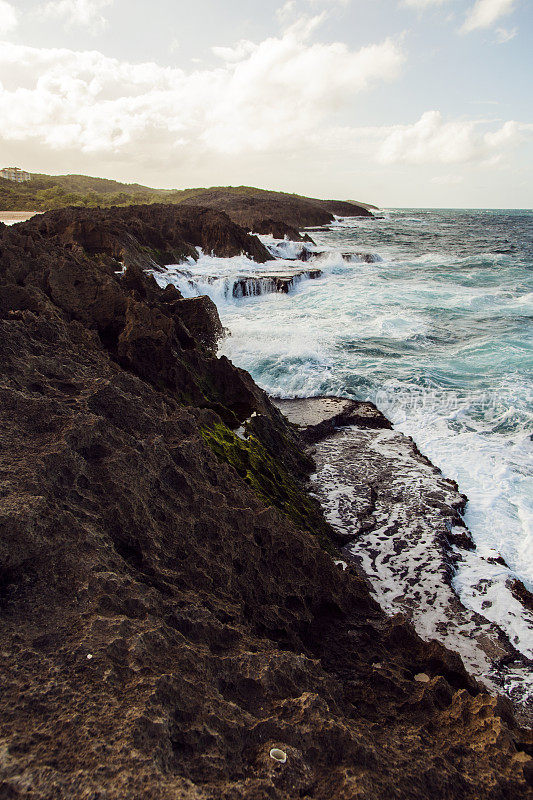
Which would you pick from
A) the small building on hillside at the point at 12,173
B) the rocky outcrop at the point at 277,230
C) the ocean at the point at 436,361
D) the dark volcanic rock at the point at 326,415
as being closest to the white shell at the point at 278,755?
the ocean at the point at 436,361

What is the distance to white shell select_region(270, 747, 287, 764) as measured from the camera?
5.75ft

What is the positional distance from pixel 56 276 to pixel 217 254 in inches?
916

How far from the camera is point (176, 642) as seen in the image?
2.13 meters

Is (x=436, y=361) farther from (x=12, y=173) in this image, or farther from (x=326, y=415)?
(x=12, y=173)

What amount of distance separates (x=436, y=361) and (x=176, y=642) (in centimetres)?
1198

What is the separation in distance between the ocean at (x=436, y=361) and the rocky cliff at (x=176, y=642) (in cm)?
237

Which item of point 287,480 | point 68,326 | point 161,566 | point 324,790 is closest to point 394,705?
point 324,790

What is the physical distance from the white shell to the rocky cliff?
17mm

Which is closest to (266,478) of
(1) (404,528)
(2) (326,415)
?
(1) (404,528)

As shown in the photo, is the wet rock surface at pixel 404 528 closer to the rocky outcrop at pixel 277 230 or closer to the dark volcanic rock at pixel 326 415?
the dark volcanic rock at pixel 326 415

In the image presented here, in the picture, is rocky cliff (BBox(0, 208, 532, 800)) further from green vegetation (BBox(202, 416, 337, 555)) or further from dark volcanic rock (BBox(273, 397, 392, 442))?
dark volcanic rock (BBox(273, 397, 392, 442))

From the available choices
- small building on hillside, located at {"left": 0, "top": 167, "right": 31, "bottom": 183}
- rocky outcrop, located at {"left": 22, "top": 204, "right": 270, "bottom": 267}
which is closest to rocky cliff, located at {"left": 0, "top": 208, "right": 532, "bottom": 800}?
rocky outcrop, located at {"left": 22, "top": 204, "right": 270, "bottom": 267}

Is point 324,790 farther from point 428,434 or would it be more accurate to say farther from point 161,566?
point 428,434

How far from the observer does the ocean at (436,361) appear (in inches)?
238
